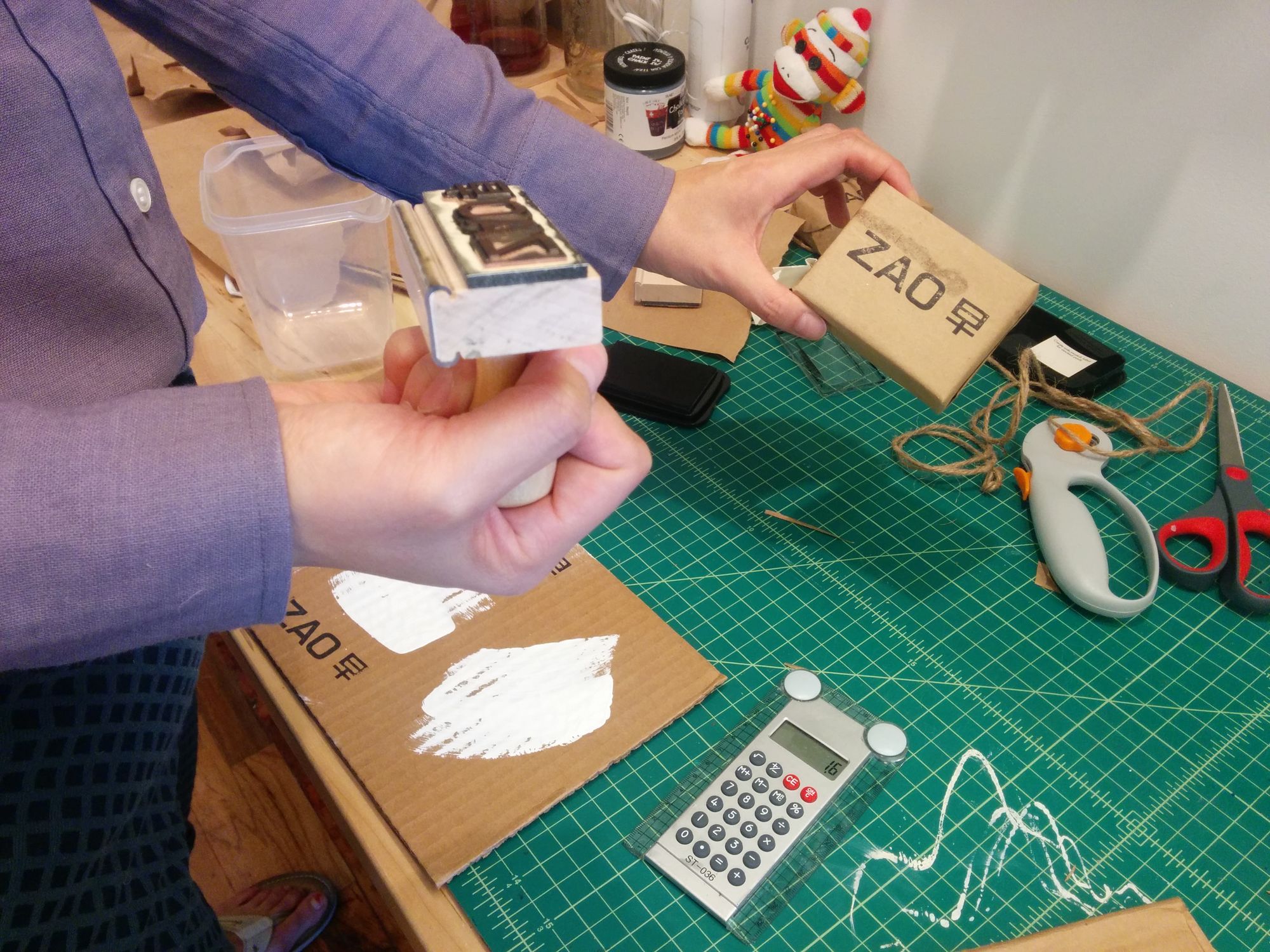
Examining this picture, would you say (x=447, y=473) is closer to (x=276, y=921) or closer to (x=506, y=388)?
(x=506, y=388)

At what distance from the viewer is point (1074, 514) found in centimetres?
79

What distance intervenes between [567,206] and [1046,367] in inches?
22.3

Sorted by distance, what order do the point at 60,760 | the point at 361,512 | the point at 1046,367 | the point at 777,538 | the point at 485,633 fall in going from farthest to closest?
the point at 1046,367 → the point at 777,538 → the point at 485,633 → the point at 60,760 → the point at 361,512

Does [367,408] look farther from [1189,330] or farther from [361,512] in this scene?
[1189,330]

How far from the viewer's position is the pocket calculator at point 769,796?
1.96 ft

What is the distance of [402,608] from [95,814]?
0.26m

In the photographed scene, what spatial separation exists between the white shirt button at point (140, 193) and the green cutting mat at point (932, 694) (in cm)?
47

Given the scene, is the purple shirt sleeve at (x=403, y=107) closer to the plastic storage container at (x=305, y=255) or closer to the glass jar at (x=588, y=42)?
the plastic storage container at (x=305, y=255)

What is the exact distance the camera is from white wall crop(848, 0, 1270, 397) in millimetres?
830

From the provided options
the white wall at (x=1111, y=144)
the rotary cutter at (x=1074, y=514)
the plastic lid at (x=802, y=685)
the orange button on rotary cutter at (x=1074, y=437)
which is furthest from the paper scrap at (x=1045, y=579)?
the white wall at (x=1111, y=144)

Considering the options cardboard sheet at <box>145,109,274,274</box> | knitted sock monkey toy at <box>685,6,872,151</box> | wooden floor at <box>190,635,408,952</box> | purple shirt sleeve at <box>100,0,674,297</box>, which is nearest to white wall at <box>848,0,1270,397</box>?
knitted sock monkey toy at <box>685,6,872,151</box>

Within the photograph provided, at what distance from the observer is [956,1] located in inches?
38.7

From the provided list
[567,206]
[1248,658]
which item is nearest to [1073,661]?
[1248,658]

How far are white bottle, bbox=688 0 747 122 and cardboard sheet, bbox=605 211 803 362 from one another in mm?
342
